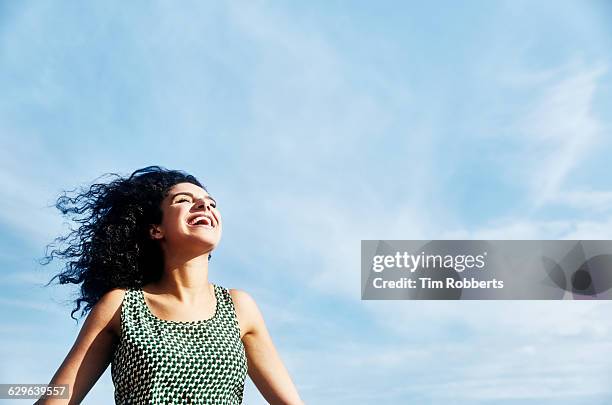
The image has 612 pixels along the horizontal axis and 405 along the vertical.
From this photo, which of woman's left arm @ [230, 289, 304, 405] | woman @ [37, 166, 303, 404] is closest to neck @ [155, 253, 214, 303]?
woman @ [37, 166, 303, 404]

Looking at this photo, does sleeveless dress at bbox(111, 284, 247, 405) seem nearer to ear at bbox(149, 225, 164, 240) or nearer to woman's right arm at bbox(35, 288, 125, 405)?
woman's right arm at bbox(35, 288, 125, 405)

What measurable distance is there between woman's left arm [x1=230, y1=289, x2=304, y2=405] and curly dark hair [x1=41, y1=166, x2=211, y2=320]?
0.39 meters

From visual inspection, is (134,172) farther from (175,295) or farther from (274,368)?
(274,368)

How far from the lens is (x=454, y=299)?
8.24 metres

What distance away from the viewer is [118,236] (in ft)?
13.9

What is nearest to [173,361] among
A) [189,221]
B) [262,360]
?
[262,360]

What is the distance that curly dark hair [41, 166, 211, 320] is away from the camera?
418 cm

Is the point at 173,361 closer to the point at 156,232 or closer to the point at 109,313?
the point at 109,313

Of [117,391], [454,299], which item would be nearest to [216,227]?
[117,391]

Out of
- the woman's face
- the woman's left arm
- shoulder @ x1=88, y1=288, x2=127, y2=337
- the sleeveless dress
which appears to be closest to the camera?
the sleeveless dress

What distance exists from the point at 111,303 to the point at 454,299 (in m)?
5.06

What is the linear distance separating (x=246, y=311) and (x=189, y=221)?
0.62 meters

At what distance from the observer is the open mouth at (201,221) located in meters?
4.07

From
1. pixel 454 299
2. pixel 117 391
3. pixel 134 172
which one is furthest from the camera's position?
pixel 454 299
